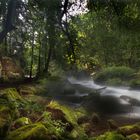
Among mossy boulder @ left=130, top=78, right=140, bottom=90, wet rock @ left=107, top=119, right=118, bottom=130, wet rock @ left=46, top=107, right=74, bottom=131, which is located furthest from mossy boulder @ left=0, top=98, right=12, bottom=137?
mossy boulder @ left=130, top=78, right=140, bottom=90

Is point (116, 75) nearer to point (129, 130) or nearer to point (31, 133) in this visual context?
point (129, 130)

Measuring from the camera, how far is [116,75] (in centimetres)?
3288

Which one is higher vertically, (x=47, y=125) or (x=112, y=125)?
(x=47, y=125)

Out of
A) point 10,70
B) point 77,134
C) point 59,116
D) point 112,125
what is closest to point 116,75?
point 10,70

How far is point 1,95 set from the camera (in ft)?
40.4

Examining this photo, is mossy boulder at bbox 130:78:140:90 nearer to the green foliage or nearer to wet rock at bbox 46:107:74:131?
the green foliage

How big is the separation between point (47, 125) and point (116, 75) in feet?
77.1

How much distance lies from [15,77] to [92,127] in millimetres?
15650

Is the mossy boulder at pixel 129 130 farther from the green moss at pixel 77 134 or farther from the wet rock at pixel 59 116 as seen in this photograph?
the wet rock at pixel 59 116

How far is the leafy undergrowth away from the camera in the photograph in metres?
9.28

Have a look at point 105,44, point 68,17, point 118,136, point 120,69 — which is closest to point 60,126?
point 118,136

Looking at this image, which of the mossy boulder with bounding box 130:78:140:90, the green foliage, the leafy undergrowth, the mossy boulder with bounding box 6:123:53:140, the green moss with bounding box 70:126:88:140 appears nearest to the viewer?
the mossy boulder with bounding box 6:123:53:140

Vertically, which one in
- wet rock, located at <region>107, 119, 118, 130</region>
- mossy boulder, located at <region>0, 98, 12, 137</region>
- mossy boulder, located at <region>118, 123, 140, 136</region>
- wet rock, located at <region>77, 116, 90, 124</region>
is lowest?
wet rock, located at <region>107, 119, 118, 130</region>

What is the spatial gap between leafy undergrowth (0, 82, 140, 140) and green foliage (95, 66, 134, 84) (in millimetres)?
17396
